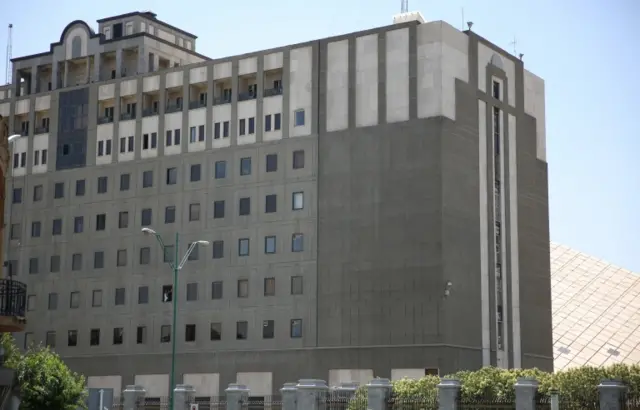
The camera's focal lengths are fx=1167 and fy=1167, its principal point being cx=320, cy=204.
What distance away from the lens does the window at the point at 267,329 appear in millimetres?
85875

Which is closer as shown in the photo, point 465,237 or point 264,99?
point 465,237

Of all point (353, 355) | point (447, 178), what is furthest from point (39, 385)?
point (447, 178)

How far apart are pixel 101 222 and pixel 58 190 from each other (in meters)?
6.03

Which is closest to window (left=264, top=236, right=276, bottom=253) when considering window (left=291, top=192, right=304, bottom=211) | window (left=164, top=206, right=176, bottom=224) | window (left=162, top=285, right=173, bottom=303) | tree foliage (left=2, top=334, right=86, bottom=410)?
window (left=291, top=192, right=304, bottom=211)

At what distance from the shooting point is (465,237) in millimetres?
82812

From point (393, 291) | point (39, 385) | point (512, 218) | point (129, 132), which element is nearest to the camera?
point (39, 385)

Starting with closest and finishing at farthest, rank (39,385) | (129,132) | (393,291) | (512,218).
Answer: (39,385)
(393,291)
(512,218)
(129,132)

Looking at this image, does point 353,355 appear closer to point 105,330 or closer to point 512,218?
point 512,218

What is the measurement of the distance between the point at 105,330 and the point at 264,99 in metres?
22.7

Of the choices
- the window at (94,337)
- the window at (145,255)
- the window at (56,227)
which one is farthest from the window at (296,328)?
the window at (56,227)

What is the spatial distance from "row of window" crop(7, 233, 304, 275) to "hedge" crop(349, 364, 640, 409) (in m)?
24.1

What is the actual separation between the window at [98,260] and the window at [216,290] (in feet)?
37.2

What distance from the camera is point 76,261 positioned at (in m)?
96.8

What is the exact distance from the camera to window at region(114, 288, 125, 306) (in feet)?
307
